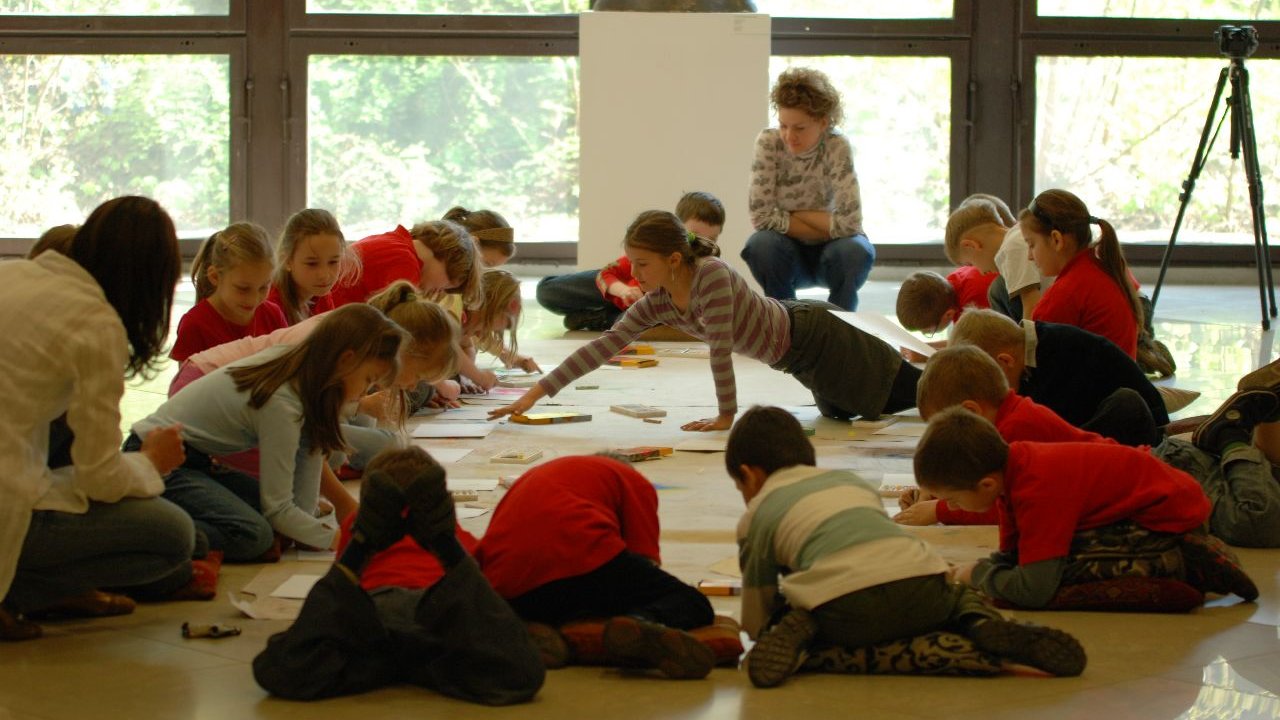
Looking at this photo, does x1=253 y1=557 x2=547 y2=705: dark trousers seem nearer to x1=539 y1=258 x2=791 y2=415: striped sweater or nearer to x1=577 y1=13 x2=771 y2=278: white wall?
x1=539 y1=258 x2=791 y2=415: striped sweater

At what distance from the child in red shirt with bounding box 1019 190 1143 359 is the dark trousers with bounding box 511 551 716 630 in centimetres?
223

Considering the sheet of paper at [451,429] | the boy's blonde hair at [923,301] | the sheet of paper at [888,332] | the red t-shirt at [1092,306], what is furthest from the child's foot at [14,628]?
the sheet of paper at [888,332]

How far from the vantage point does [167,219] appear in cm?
268

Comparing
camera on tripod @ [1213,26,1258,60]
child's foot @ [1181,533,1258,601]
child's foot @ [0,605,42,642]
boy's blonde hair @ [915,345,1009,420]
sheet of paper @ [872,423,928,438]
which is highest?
camera on tripod @ [1213,26,1258,60]

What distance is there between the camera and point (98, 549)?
8.70ft

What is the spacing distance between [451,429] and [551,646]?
2.32 metres

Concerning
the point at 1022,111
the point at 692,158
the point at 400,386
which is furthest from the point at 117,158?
the point at 400,386

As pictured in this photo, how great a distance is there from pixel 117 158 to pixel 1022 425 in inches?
339

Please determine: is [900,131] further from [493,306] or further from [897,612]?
[897,612]

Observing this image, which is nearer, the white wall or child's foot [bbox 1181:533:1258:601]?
child's foot [bbox 1181:533:1258:601]

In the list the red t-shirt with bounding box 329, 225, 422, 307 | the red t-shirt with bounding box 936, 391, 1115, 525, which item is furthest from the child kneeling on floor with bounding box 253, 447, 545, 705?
the red t-shirt with bounding box 329, 225, 422, 307

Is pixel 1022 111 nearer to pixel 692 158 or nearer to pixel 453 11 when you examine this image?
pixel 692 158

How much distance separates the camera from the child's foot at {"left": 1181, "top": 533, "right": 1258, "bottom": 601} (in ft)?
9.37

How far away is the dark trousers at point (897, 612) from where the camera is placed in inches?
95.9
